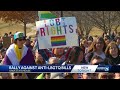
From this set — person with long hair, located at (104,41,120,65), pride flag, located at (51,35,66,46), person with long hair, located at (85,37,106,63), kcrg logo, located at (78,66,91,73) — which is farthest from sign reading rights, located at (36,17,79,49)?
person with long hair, located at (104,41,120,65)

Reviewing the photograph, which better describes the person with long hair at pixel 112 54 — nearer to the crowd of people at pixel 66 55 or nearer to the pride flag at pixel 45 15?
the crowd of people at pixel 66 55

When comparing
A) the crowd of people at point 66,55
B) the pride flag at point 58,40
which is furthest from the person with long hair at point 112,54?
the pride flag at point 58,40

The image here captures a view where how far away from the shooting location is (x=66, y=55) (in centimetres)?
393

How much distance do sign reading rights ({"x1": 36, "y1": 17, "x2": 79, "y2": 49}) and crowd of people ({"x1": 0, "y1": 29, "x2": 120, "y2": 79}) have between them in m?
0.11

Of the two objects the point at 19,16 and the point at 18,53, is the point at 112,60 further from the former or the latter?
the point at 19,16

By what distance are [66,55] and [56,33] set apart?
0.46 meters

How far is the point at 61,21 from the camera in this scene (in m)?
4.14

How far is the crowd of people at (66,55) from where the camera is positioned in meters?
3.90

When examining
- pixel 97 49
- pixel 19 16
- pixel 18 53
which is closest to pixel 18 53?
pixel 18 53

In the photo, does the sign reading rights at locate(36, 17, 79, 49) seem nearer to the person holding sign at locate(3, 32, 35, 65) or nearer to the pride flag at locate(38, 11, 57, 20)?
the pride flag at locate(38, 11, 57, 20)

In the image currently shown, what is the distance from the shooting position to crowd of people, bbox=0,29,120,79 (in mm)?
3902
